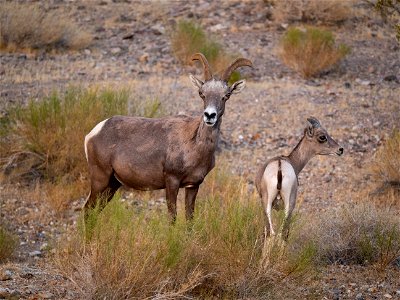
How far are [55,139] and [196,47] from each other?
5695 millimetres

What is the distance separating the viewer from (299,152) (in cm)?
868

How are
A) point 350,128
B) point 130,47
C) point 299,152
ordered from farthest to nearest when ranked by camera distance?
point 130,47, point 350,128, point 299,152

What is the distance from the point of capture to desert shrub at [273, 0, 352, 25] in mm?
18484

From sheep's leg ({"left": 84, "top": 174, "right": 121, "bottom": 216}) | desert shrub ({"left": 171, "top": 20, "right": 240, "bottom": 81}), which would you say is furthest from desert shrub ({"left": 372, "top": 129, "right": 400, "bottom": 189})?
desert shrub ({"left": 171, "top": 20, "right": 240, "bottom": 81})

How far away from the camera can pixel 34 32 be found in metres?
17.0

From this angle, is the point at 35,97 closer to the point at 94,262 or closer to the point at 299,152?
the point at 299,152

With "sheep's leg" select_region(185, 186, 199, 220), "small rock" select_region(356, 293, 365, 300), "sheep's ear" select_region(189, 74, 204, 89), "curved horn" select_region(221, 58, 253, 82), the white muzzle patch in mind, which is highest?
"curved horn" select_region(221, 58, 253, 82)

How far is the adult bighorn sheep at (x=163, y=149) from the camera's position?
305 inches

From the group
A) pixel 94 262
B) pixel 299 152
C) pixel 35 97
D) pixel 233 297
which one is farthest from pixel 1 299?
pixel 35 97

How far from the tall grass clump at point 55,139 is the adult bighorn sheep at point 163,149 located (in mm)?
2247

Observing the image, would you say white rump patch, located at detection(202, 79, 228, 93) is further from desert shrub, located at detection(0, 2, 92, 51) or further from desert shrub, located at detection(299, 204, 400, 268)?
desert shrub, located at detection(0, 2, 92, 51)

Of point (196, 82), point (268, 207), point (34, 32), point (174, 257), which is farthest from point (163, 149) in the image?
point (34, 32)

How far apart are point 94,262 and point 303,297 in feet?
6.07

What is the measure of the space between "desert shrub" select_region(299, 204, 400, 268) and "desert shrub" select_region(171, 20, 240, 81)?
23.7 feet
